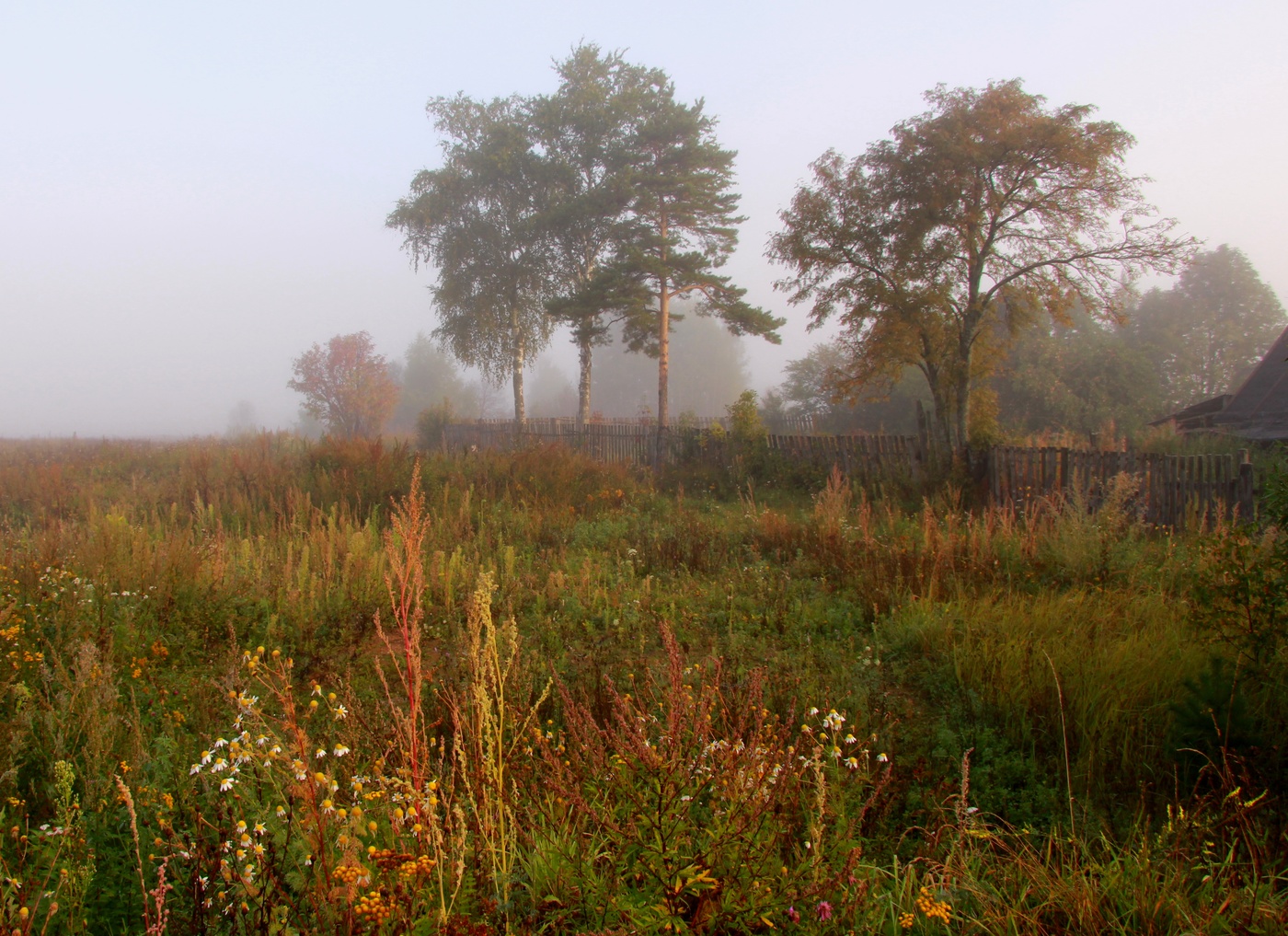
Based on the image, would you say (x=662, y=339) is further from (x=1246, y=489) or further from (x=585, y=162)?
(x=1246, y=489)

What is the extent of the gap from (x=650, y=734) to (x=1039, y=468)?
8.83m

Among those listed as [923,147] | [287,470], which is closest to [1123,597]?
[287,470]

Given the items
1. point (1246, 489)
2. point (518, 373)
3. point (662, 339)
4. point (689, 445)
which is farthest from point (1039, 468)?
point (518, 373)

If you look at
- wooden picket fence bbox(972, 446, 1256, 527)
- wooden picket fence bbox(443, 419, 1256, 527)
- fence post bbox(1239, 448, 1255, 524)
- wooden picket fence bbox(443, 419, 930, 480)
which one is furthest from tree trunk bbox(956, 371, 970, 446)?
fence post bbox(1239, 448, 1255, 524)

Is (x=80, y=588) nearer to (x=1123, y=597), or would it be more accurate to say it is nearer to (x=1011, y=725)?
(x=1011, y=725)

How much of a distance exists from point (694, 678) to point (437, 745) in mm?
1379

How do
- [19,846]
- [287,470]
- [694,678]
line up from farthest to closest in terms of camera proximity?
[287,470] < [694,678] < [19,846]

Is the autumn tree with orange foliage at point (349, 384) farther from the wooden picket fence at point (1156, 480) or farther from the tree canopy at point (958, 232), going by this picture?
the wooden picket fence at point (1156, 480)

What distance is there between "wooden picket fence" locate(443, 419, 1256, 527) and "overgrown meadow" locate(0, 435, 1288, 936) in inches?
53.9

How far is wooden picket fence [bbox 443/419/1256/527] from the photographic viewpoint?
8.12 metres

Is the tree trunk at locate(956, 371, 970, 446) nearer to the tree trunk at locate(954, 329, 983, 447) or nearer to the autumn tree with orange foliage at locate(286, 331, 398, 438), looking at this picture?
the tree trunk at locate(954, 329, 983, 447)

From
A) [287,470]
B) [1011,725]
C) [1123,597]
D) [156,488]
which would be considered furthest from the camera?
[287,470]

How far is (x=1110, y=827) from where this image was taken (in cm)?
271

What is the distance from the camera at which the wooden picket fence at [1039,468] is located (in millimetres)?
8125
